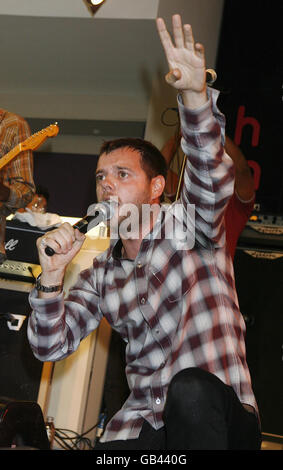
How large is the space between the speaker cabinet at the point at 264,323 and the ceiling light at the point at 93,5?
6.53ft

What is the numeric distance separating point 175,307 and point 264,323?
1985mm

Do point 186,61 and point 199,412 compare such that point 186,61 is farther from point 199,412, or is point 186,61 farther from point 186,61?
point 199,412

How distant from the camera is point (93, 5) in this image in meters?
3.93

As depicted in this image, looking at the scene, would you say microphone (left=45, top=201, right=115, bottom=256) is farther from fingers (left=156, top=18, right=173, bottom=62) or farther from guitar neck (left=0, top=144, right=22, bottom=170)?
guitar neck (left=0, top=144, right=22, bottom=170)

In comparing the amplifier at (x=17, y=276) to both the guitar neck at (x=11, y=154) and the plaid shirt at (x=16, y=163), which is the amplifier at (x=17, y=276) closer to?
the plaid shirt at (x=16, y=163)

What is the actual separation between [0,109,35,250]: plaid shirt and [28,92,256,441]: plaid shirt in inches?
50.7

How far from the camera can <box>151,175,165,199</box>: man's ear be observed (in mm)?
1748

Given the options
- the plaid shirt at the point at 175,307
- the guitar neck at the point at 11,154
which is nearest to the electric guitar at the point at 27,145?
the guitar neck at the point at 11,154

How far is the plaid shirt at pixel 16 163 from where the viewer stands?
2830mm

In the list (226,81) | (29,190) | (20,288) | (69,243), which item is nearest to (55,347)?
(69,243)

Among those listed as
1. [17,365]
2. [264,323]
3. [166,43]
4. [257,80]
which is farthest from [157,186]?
[257,80]

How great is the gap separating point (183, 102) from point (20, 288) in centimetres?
151

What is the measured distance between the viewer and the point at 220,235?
1438mm

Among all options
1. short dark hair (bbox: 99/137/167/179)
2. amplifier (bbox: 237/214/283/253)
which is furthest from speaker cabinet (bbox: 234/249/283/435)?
short dark hair (bbox: 99/137/167/179)
